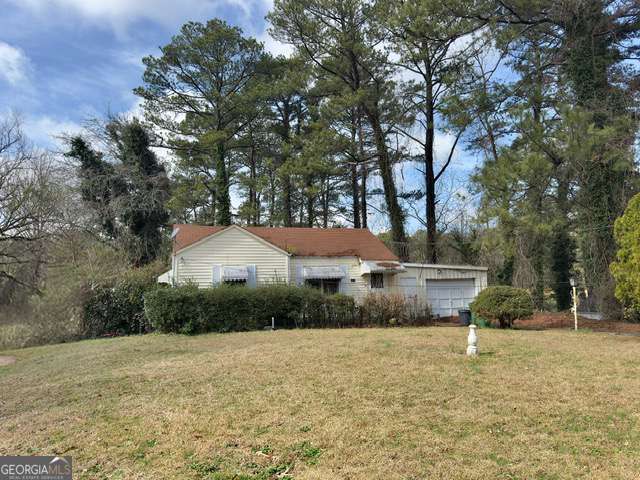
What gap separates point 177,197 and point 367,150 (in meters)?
11.2

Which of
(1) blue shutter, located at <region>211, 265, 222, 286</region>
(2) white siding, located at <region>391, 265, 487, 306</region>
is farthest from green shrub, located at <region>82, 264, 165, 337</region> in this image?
(2) white siding, located at <region>391, 265, 487, 306</region>

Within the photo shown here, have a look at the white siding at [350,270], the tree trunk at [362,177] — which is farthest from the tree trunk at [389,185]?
the white siding at [350,270]

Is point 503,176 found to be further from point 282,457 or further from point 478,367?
point 282,457

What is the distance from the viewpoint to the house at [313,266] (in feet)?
61.8

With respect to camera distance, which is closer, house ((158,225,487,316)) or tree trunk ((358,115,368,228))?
house ((158,225,487,316))

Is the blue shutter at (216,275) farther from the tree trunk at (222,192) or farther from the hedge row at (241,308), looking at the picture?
the tree trunk at (222,192)

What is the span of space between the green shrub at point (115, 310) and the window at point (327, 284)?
23.8 ft

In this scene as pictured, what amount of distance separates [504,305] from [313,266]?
8.75m

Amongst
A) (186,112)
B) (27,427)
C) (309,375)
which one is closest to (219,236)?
(186,112)

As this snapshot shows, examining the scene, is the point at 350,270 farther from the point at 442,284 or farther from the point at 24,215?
the point at 24,215

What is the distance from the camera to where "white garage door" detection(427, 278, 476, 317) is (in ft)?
70.1

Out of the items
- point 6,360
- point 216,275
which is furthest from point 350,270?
point 6,360

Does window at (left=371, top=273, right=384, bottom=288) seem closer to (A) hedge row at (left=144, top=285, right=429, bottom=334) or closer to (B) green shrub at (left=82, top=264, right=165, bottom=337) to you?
(A) hedge row at (left=144, top=285, right=429, bottom=334)

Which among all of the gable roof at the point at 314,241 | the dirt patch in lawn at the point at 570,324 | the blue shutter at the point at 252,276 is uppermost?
the gable roof at the point at 314,241
